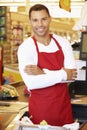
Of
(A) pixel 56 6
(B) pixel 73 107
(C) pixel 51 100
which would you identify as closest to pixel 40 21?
(C) pixel 51 100

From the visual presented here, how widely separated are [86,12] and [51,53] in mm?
2395

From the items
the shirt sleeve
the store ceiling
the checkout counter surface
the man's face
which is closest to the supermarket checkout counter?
the checkout counter surface

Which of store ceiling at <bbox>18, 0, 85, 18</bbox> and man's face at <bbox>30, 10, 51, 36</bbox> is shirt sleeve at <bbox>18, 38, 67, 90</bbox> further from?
store ceiling at <bbox>18, 0, 85, 18</bbox>

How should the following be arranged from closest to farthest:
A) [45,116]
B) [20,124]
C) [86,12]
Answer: [20,124] < [45,116] < [86,12]

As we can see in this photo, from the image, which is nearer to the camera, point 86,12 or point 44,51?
point 44,51

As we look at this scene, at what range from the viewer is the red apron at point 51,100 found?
222 centimetres

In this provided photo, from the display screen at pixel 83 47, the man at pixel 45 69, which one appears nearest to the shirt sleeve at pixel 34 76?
the man at pixel 45 69

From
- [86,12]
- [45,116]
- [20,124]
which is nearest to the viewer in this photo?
[20,124]

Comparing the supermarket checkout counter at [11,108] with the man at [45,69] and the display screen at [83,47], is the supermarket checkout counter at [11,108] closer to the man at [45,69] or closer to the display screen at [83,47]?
the man at [45,69]

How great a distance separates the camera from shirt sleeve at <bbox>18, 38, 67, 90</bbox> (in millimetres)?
2127

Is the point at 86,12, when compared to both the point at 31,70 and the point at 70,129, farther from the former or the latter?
the point at 70,129

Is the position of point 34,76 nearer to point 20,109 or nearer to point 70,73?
point 70,73

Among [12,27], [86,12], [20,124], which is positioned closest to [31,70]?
[20,124]

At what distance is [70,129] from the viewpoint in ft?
5.74
